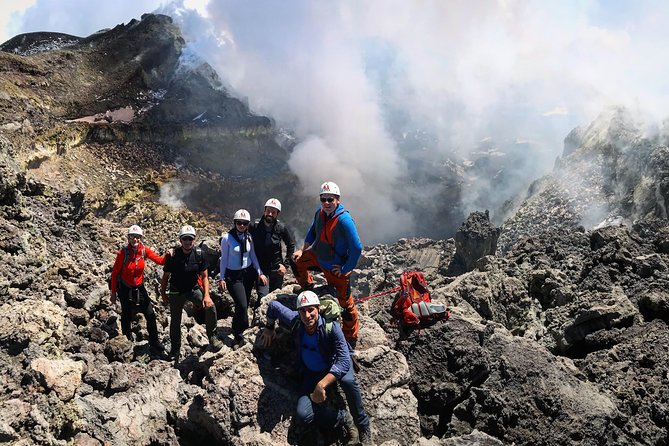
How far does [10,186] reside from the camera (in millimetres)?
8516

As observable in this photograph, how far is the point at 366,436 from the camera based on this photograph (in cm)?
484

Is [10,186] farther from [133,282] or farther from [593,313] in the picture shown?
[593,313]

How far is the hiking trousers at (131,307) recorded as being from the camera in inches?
281

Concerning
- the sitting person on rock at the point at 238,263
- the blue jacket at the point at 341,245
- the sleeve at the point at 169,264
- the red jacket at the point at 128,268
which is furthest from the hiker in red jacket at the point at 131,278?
the blue jacket at the point at 341,245

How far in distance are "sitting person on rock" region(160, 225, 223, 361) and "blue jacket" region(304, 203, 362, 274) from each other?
5.82ft

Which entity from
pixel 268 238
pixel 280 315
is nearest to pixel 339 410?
pixel 280 315

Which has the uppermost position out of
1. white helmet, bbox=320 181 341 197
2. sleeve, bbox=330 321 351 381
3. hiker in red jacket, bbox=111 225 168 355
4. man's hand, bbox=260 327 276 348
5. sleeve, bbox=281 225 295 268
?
sleeve, bbox=281 225 295 268

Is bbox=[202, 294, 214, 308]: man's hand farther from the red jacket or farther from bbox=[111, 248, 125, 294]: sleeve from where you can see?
bbox=[111, 248, 125, 294]: sleeve

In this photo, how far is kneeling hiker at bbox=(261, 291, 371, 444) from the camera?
15.5ft

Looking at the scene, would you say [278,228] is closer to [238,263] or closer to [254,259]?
[254,259]

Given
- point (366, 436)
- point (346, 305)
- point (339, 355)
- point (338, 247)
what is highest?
point (338, 247)

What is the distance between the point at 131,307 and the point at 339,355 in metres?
4.19

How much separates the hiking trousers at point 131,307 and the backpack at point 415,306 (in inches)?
148

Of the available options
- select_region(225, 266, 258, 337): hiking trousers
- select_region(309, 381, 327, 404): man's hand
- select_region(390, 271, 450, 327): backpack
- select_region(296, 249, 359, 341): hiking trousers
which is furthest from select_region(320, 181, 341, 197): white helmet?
select_region(309, 381, 327, 404): man's hand
